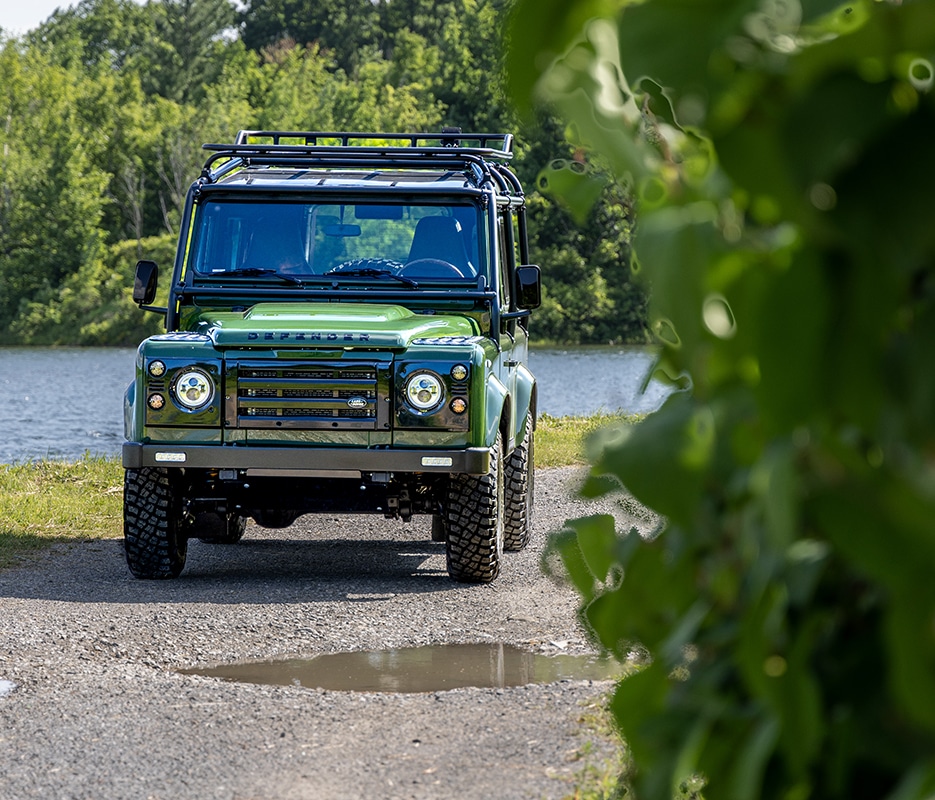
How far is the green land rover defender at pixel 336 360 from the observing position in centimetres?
755

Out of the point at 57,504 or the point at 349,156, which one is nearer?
the point at 349,156

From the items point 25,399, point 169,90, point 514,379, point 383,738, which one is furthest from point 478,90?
point 383,738

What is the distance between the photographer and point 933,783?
875mm

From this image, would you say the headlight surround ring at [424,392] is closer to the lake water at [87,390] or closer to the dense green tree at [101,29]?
the lake water at [87,390]

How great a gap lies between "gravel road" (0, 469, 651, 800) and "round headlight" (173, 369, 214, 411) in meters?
1.03

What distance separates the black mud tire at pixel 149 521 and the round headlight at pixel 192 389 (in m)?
0.46

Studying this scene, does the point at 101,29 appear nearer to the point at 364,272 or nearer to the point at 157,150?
the point at 157,150

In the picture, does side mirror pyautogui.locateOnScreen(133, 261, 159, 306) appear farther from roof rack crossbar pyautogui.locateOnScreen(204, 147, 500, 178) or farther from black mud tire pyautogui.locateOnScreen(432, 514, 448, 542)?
black mud tire pyautogui.locateOnScreen(432, 514, 448, 542)

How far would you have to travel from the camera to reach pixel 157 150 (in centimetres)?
6384

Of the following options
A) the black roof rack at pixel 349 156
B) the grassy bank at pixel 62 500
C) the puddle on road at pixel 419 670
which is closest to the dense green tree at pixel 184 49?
the grassy bank at pixel 62 500

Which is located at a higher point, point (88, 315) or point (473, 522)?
point (473, 522)

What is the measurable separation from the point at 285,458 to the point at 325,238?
1795 mm

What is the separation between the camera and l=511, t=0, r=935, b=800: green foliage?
31.0 inches

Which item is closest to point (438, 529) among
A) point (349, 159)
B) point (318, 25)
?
point (349, 159)
